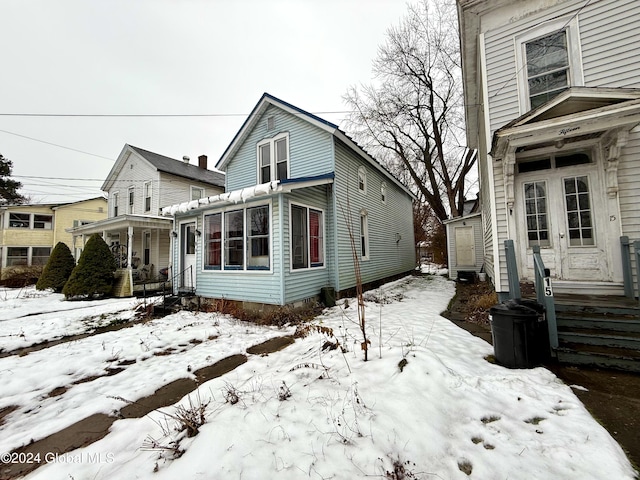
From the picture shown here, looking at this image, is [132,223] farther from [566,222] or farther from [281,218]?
[566,222]

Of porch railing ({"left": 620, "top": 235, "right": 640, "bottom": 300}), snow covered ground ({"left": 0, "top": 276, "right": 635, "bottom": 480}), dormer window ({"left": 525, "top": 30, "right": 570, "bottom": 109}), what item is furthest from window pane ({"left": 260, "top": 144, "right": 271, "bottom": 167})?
porch railing ({"left": 620, "top": 235, "right": 640, "bottom": 300})

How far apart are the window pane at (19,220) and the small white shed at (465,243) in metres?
29.9

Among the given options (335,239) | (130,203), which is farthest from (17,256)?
(335,239)

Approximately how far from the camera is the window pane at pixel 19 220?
734 inches

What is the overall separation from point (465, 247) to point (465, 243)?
0.70 ft

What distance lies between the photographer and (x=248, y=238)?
24.8 feet

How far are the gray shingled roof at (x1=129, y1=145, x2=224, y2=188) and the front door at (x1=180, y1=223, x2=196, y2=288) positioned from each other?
23.5ft

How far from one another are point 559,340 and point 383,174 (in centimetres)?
1009

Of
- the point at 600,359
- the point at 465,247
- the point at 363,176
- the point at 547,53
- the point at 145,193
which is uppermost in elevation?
the point at 547,53

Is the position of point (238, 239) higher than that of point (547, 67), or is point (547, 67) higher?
point (547, 67)

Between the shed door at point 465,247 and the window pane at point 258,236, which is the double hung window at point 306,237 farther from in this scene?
the shed door at point 465,247

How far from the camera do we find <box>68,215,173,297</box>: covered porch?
11.8 metres

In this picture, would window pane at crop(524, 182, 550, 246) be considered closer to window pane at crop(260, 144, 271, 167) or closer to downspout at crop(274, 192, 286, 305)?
downspout at crop(274, 192, 286, 305)

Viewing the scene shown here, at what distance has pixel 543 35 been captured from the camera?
5.43 meters
